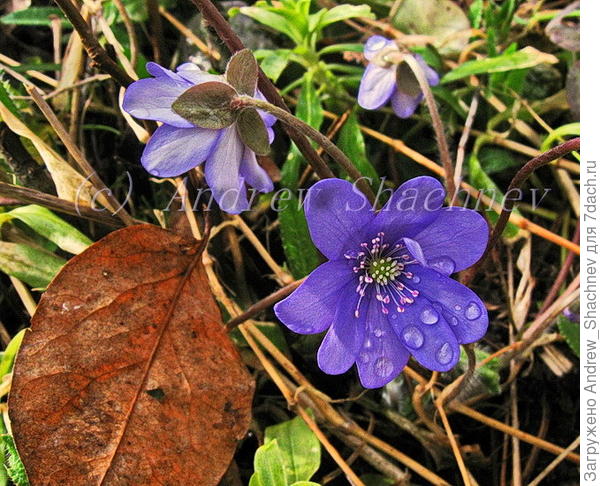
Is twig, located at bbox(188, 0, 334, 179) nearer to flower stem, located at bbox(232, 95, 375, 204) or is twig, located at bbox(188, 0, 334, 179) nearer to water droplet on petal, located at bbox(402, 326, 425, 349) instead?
flower stem, located at bbox(232, 95, 375, 204)

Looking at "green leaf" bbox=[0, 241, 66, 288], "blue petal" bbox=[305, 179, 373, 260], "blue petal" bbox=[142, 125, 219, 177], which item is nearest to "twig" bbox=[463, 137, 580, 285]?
"blue petal" bbox=[305, 179, 373, 260]

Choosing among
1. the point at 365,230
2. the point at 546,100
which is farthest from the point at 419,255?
the point at 546,100

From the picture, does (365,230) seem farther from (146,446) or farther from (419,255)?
Answer: (146,446)

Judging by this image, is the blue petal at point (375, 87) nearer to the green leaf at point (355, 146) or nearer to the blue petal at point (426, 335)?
the green leaf at point (355, 146)

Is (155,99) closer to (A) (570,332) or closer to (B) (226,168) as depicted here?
(B) (226,168)

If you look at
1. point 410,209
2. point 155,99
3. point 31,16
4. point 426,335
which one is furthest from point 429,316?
point 31,16

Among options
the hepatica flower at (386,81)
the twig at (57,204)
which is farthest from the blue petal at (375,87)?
the twig at (57,204)
